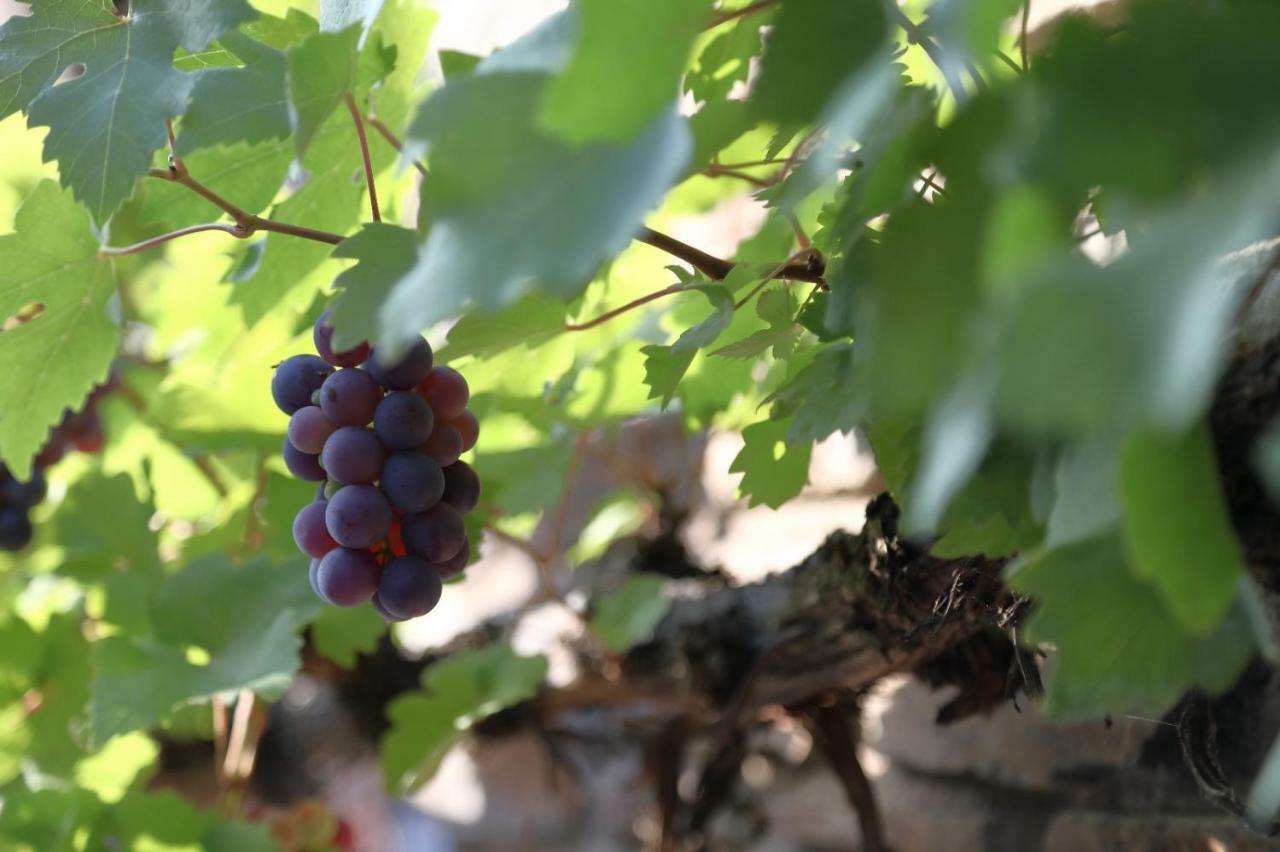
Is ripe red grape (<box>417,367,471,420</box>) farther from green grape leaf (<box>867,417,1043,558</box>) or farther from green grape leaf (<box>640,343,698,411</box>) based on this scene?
green grape leaf (<box>867,417,1043,558</box>)

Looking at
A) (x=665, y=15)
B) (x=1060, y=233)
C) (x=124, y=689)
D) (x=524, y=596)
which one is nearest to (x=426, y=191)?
(x=665, y=15)

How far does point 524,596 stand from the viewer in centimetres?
154

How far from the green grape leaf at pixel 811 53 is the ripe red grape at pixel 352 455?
287 millimetres

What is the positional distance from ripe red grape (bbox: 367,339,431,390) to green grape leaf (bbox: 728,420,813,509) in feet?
0.72

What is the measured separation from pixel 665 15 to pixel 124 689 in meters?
0.71

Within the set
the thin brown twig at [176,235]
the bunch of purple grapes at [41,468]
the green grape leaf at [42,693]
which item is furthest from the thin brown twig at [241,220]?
the green grape leaf at [42,693]

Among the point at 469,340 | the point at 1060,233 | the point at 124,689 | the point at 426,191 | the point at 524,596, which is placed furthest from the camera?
the point at 524,596

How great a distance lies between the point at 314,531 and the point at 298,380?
8 centimetres

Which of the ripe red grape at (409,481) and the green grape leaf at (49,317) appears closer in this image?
the ripe red grape at (409,481)

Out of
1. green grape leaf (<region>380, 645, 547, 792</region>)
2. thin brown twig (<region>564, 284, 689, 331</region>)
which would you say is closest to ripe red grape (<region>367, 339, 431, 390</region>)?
thin brown twig (<region>564, 284, 689, 331</region>)

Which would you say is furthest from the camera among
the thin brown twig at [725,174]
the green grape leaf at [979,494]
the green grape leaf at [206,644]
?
the green grape leaf at [206,644]

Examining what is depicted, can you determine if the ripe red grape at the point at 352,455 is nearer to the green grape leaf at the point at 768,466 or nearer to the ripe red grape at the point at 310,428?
the ripe red grape at the point at 310,428

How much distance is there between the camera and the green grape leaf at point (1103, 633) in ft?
1.14

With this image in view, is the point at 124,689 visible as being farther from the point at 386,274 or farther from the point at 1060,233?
the point at 1060,233
